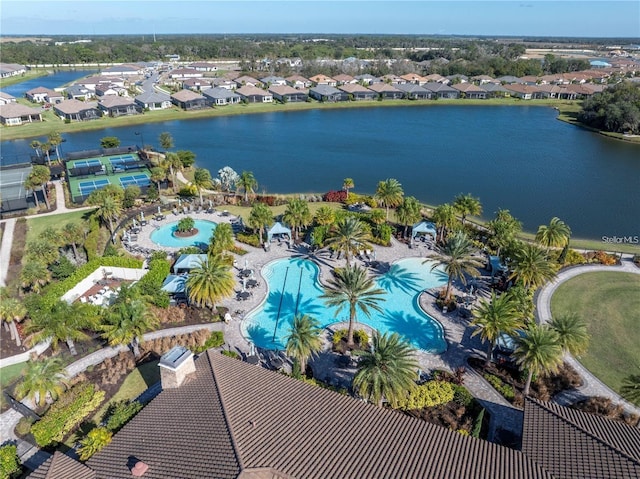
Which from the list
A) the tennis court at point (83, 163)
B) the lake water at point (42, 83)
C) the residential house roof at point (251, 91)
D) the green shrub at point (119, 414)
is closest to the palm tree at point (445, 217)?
the green shrub at point (119, 414)

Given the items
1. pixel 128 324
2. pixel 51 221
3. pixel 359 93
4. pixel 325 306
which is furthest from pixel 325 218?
pixel 359 93

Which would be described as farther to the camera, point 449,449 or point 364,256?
point 364,256

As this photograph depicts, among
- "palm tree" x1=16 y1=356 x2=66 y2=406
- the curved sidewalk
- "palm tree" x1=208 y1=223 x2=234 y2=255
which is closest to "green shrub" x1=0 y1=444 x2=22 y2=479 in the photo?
"palm tree" x1=16 y1=356 x2=66 y2=406

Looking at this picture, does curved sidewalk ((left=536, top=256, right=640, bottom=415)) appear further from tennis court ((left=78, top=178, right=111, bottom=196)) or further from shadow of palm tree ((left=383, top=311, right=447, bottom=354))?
tennis court ((left=78, top=178, right=111, bottom=196))

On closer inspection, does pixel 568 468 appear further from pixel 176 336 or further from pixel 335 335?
pixel 176 336

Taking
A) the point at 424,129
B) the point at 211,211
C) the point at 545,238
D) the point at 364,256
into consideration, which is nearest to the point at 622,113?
the point at 424,129

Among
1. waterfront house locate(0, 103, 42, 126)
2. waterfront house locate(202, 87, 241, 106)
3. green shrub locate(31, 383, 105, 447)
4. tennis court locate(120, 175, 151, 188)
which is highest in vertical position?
waterfront house locate(202, 87, 241, 106)
